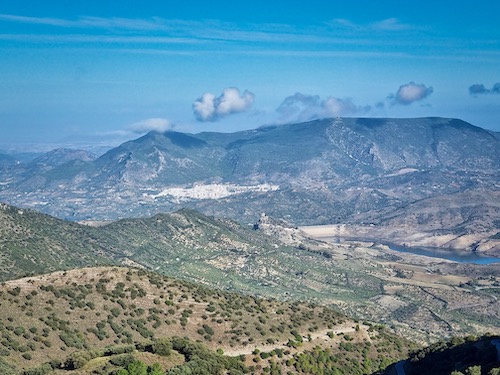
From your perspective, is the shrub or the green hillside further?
the green hillside

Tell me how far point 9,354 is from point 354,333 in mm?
55182

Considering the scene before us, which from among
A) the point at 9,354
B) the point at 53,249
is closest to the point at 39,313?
the point at 9,354

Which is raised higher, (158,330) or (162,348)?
(162,348)

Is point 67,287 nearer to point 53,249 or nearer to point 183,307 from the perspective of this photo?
point 183,307

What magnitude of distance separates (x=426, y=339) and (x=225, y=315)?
9158 centimetres

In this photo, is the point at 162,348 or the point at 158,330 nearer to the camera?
the point at 162,348

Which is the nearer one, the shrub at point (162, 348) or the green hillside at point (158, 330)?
the shrub at point (162, 348)

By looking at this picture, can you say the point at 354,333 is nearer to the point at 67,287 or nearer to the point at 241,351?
the point at 241,351

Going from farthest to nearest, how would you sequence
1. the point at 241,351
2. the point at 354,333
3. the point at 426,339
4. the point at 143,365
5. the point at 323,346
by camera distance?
the point at 426,339 < the point at 354,333 < the point at 323,346 < the point at 241,351 < the point at 143,365

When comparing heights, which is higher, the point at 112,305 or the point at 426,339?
the point at 112,305

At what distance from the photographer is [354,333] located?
339 ft

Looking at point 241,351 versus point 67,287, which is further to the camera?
point 67,287

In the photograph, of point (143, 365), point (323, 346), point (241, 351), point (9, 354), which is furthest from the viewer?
point (323, 346)

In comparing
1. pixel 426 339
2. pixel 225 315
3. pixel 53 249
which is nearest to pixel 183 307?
pixel 225 315
